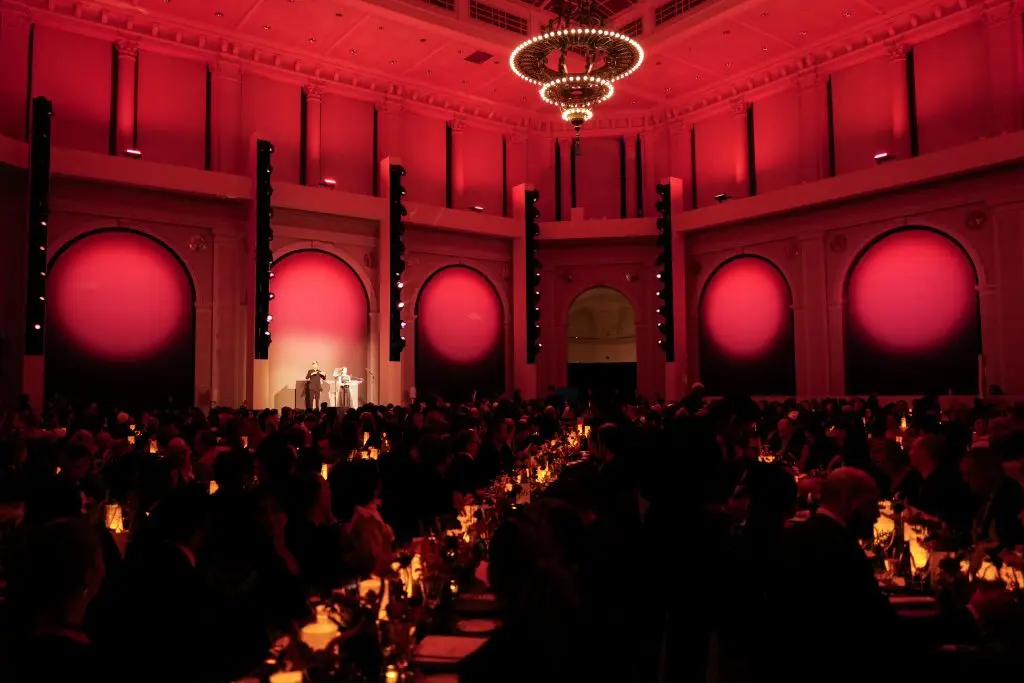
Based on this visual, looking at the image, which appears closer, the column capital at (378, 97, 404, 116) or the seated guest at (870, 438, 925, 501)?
the seated guest at (870, 438, 925, 501)

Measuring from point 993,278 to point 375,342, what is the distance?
1425 centimetres

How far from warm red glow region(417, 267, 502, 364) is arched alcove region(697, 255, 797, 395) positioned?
6.12 m

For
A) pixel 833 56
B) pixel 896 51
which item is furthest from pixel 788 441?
pixel 833 56

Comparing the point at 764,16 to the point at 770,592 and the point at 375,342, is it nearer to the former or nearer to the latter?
the point at 375,342

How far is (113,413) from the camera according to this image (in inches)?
495

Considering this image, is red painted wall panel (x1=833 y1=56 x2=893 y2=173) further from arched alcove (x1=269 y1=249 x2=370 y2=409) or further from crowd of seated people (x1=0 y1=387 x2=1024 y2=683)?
crowd of seated people (x1=0 y1=387 x2=1024 y2=683)

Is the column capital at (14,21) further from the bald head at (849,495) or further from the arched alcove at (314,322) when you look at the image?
the bald head at (849,495)

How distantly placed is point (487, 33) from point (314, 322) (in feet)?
27.8

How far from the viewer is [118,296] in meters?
17.5

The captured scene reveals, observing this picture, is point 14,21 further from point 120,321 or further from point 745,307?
point 745,307

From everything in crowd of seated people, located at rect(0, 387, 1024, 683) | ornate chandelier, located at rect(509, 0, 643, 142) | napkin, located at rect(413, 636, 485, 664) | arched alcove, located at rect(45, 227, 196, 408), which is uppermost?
ornate chandelier, located at rect(509, 0, 643, 142)

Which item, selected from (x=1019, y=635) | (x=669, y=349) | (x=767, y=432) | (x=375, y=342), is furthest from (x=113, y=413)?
(x=669, y=349)

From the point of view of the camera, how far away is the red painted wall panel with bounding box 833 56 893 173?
19453 mm

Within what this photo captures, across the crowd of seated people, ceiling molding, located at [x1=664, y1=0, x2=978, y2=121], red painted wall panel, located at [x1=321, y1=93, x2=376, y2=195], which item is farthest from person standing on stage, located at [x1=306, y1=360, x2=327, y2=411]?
the crowd of seated people
